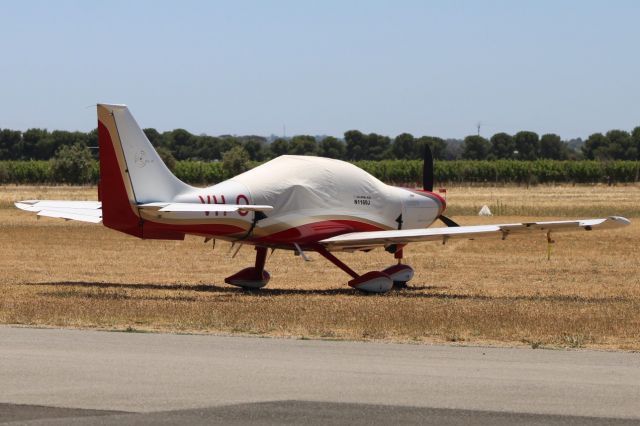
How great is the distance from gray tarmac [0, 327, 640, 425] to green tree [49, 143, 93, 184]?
84243 millimetres

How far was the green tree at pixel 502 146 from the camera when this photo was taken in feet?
543

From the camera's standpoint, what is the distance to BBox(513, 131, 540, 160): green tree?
168m

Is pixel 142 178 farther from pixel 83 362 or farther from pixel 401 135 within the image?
pixel 401 135

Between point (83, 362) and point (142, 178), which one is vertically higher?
point (142, 178)

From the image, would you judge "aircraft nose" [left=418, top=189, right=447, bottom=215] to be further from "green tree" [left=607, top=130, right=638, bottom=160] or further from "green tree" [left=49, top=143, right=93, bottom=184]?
"green tree" [left=607, top=130, right=638, bottom=160]

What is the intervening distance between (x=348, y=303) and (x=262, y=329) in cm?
406

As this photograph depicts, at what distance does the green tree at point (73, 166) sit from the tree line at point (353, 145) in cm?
3670

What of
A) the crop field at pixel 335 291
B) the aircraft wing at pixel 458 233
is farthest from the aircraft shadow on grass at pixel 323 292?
the aircraft wing at pixel 458 233

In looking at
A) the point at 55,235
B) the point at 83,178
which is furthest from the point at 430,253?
the point at 83,178

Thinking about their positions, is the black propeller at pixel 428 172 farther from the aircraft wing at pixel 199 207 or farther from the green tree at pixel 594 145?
the green tree at pixel 594 145

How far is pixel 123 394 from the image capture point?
10.6 meters

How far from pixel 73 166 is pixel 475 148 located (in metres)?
76.7

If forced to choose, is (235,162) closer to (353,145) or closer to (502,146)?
(353,145)

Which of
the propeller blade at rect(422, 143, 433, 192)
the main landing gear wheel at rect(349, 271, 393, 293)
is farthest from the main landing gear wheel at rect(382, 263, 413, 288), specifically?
the propeller blade at rect(422, 143, 433, 192)
